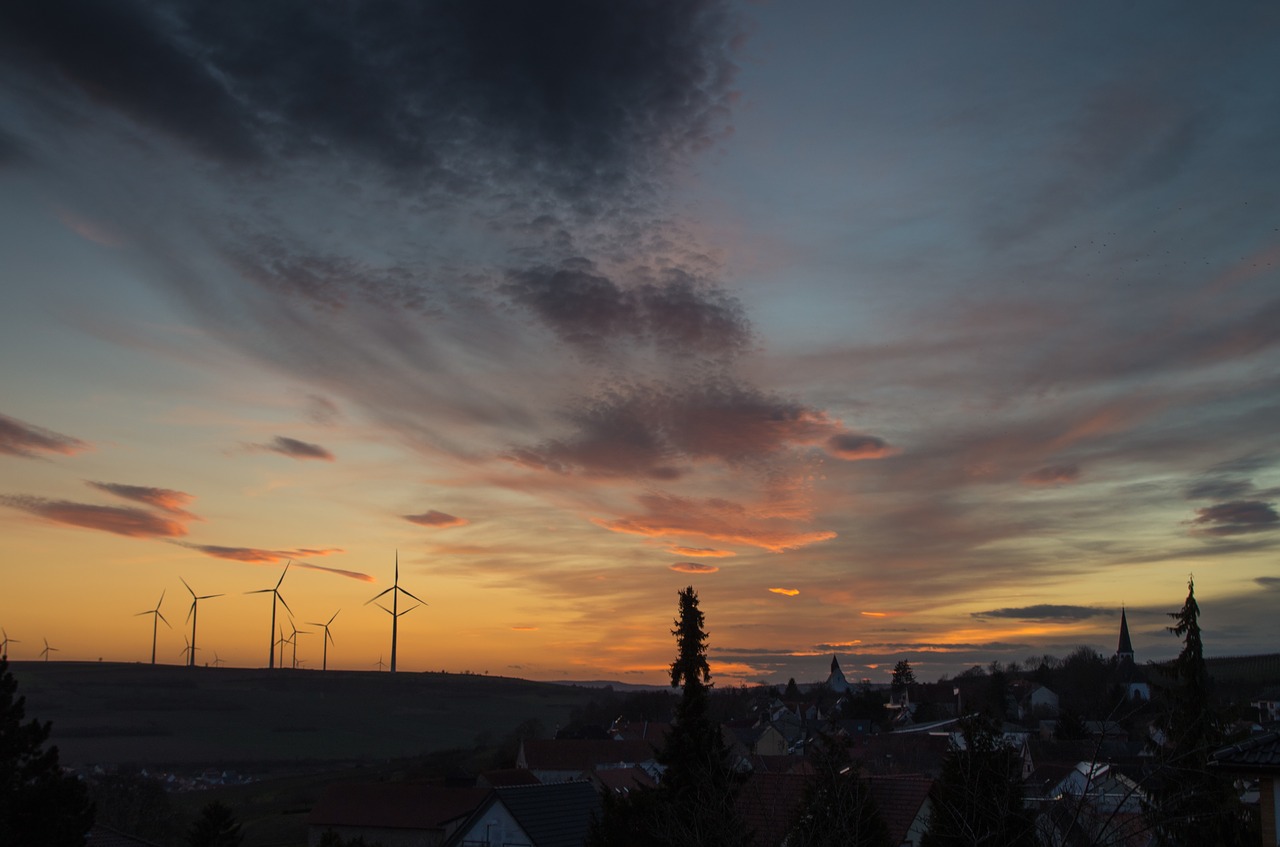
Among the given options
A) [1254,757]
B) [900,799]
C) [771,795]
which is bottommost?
[900,799]

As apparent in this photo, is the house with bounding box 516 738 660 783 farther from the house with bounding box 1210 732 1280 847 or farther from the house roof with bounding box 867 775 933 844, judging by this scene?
the house with bounding box 1210 732 1280 847

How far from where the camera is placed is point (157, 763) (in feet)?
461

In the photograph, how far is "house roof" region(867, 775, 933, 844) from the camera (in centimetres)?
3753

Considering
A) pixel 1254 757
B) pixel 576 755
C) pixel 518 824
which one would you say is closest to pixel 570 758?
pixel 576 755

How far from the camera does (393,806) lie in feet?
248

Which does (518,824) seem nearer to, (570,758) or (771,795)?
(771,795)

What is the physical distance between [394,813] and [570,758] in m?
25.6

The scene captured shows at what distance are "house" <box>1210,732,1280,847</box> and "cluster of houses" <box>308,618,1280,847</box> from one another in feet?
0.06

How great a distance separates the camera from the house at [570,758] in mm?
95125

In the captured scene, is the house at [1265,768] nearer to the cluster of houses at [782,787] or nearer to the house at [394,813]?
the cluster of houses at [782,787]

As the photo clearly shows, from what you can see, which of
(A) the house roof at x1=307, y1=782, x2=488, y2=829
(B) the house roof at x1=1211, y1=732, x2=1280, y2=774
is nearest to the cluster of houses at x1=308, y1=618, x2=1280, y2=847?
(B) the house roof at x1=1211, y1=732, x2=1280, y2=774

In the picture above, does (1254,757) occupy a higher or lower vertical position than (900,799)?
higher

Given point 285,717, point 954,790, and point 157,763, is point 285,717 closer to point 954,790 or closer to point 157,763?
point 157,763

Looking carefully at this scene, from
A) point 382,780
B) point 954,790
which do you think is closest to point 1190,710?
point 954,790
